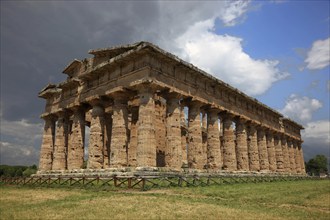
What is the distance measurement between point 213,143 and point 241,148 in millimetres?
6882

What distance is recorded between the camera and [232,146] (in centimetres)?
3262

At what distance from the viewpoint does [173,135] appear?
2455 cm

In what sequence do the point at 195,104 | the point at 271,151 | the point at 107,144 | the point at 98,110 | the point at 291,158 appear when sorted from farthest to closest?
the point at 291,158 → the point at 271,151 → the point at 107,144 → the point at 195,104 → the point at 98,110

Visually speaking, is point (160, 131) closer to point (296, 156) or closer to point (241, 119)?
point (241, 119)

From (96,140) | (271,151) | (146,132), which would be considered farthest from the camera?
(271,151)

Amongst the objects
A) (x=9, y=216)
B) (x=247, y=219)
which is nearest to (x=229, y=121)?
(x=247, y=219)

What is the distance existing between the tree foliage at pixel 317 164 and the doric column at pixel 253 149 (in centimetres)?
5371

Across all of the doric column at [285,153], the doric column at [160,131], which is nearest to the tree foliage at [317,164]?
the doric column at [285,153]

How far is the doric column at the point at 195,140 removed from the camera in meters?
27.0

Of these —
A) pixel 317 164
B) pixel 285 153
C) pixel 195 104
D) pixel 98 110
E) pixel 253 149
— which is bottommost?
pixel 317 164

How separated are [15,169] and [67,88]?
39.1 meters

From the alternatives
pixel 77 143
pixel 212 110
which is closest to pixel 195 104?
pixel 212 110

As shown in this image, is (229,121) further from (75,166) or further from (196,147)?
(75,166)

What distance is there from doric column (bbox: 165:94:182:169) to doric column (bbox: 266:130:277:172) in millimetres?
23496
